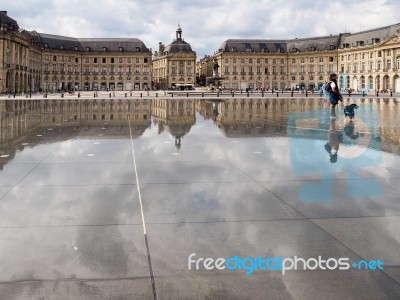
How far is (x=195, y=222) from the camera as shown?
6285 millimetres

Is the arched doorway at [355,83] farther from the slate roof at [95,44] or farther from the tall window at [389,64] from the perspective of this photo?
the slate roof at [95,44]

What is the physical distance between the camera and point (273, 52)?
441ft

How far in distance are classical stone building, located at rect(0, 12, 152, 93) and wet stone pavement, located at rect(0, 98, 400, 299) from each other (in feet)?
343

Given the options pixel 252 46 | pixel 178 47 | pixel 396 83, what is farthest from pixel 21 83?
pixel 396 83

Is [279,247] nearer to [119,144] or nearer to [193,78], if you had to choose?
[119,144]

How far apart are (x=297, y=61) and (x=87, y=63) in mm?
64272

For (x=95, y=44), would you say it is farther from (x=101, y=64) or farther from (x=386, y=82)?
(x=386, y=82)

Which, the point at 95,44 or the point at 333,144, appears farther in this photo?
the point at 95,44

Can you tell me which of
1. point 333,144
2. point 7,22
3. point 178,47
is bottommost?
point 333,144

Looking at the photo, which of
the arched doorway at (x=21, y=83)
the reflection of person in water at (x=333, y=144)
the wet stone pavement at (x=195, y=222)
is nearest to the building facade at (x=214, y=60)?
the arched doorway at (x=21, y=83)

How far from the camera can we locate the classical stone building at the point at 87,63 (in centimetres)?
12025

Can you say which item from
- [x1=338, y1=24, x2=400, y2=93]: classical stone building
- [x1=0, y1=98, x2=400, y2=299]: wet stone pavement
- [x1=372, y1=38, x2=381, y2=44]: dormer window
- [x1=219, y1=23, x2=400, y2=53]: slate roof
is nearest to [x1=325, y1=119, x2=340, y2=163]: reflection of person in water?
[x1=0, y1=98, x2=400, y2=299]: wet stone pavement

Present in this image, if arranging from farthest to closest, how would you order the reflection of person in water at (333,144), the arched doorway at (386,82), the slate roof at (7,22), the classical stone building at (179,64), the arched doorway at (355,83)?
the classical stone building at (179,64) < the arched doorway at (355,83) < the arched doorway at (386,82) < the slate roof at (7,22) < the reflection of person in water at (333,144)

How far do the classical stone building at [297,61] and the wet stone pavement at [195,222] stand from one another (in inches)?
4362
